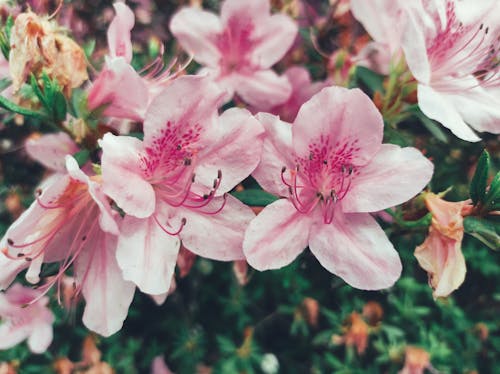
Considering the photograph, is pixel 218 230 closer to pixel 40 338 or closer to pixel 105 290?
pixel 105 290

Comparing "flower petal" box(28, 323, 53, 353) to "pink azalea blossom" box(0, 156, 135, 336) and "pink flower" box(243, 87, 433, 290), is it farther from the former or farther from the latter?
"pink flower" box(243, 87, 433, 290)

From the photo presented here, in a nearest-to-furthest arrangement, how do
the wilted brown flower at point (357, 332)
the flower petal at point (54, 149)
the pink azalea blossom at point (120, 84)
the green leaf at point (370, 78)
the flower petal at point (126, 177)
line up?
the flower petal at point (126, 177) < the pink azalea blossom at point (120, 84) < the flower petal at point (54, 149) < the green leaf at point (370, 78) < the wilted brown flower at point (357, 332)

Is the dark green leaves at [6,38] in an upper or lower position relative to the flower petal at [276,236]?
upper

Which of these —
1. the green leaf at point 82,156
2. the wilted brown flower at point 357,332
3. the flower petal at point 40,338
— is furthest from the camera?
the wilted brown flower at point 357,332

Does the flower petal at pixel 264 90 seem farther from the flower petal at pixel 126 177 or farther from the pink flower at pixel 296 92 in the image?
the flower petal at pixel 126 177

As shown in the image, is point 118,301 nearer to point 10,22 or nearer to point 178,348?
point 10,22

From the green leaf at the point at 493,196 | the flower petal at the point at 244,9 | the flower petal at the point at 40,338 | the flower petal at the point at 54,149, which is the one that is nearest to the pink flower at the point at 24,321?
the flower petal at the point at 40,338

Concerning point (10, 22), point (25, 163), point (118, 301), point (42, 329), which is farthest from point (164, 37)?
point (118, 301)
